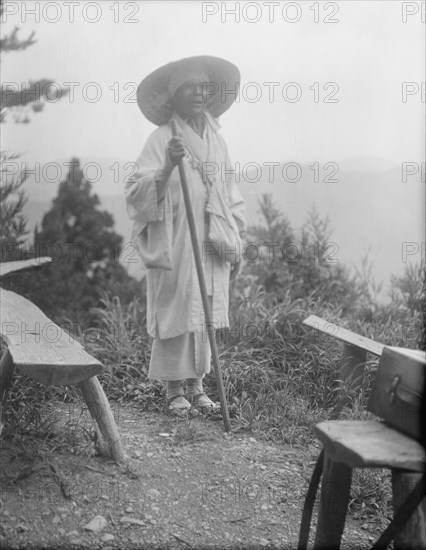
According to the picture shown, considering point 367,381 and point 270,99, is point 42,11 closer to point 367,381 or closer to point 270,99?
point 270,99

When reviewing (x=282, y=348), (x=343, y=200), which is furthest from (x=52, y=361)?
(x=343, y=200)

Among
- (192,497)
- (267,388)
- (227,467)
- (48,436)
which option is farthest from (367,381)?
(48,436)

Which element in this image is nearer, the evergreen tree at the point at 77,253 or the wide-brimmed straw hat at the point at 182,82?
the wide-brimmed straw hat at the point at 182,82

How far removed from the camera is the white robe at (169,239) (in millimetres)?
4188

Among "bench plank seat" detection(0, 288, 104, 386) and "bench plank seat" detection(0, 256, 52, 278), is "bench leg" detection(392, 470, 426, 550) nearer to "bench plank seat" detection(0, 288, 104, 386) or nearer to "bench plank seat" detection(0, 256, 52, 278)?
"bench plank seat" detection(0, 288, 104, 386)

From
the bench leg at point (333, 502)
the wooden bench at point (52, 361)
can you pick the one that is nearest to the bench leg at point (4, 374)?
the wooden bench at point (52, 361)

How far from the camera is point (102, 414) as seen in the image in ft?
11.3

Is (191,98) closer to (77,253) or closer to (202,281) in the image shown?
(202,281)

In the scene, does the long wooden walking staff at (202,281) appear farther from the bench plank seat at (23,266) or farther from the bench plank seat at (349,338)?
the bench plank seat at (23,266)

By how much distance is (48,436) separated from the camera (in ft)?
11.7

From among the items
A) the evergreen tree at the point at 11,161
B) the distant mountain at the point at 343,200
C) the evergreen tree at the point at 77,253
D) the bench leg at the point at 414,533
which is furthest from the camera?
the distant mountain at the point at 343,200

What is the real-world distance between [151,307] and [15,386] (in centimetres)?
100

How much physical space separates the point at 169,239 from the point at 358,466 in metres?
2.36

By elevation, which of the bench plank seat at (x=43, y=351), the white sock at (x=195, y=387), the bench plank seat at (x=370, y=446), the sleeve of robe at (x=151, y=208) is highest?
the sleeve of robe at (x=151, y=208)
